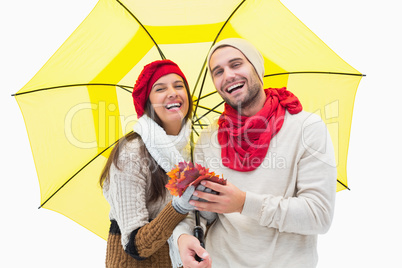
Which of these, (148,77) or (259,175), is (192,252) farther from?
(148,77)

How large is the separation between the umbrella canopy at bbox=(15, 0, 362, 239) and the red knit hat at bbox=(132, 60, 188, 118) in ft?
0.35

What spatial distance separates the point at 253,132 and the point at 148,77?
A: 28.1 inches

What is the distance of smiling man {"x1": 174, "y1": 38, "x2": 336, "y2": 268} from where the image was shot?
5.28 feet

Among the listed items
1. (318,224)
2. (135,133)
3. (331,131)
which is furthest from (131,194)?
(331,131)

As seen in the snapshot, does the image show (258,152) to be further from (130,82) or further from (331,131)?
(130,82)

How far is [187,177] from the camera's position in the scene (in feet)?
5.12

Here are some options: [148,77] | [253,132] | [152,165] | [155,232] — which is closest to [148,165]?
[152,165]

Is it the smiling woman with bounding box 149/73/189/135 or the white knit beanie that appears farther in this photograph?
the smiling woman with bounding box 149/73/189/135

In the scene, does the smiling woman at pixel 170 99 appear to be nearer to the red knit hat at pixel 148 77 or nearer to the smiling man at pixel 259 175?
the red knit hat at pixel 148 77

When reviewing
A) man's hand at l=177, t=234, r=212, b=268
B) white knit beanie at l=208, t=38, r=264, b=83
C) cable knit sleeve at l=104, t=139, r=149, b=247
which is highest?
white knit beanie at l=208, t=38, r=264, b=83

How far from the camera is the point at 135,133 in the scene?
219cm

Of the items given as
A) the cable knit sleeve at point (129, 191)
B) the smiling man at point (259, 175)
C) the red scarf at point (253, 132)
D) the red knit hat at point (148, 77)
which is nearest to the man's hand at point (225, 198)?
the smiling man at point (259, 175)

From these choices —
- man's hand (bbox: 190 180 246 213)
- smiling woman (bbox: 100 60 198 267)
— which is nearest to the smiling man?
man's hand (bbox: 190 180 246 213)

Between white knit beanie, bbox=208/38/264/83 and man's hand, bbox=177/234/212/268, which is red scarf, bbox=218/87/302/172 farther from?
man's hand, bbox=177/234/212/268
